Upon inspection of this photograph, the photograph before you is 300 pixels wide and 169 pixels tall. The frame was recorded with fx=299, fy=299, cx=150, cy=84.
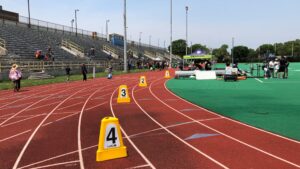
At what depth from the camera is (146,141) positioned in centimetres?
668

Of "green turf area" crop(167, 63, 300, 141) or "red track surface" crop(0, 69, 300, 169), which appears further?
"green turf area" crop(167, 63, 300, 141)

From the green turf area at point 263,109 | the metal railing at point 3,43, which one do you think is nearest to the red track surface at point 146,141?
the green turf area at point 263,109

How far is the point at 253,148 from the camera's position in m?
6.00

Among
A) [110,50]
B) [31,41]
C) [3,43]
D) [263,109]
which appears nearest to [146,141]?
[263,109]

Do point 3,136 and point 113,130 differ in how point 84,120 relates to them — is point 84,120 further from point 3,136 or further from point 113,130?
point 113,130

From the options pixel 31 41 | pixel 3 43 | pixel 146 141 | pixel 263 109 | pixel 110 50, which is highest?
pixel 110 50

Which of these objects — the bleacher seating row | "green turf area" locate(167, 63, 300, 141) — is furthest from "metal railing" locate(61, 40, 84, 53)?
"green turf area" locate(167, 63, 300, 141)

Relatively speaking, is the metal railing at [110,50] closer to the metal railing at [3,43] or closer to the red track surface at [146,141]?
the metal railing at [3,43]

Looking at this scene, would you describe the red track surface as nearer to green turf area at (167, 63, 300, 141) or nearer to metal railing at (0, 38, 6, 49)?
green turf area at (167, 63, 300, 141)

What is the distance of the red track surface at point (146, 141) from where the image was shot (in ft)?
17.6

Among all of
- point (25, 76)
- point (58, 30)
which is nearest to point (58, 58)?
point (25, 76)

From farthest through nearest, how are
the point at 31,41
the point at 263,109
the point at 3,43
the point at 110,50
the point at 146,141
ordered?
the point at 110,50 < the point at 31,41 < the point at 3,43 < the point at 263,109 < the point at 146,141

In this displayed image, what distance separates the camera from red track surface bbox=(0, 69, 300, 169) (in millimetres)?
5367

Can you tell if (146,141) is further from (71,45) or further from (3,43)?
(71,45)
